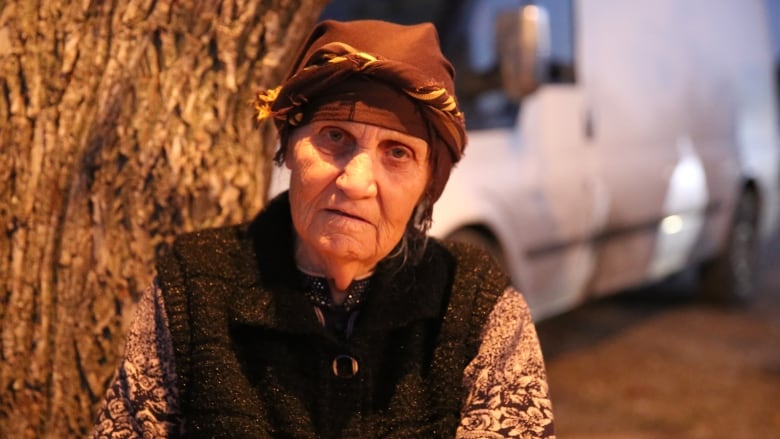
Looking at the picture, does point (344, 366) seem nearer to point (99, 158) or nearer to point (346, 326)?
point (346, 326)

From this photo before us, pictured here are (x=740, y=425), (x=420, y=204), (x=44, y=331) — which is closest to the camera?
(x=420, y=204)

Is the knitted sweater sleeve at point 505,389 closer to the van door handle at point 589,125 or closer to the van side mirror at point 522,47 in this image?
the van side mirror at point 522,47

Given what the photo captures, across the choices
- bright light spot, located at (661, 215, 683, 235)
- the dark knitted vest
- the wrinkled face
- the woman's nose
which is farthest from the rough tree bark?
bright light spot, located at (661, 215, 683, 235)

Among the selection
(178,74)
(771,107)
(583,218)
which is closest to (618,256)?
(583,218)

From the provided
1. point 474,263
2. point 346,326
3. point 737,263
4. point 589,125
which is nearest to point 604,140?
point 589,125

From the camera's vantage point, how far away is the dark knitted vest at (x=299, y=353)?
6.40 ft

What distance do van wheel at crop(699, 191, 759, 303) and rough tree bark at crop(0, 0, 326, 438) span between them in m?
5.89

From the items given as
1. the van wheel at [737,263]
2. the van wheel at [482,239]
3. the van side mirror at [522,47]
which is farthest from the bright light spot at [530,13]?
the van wheel at [737,263]

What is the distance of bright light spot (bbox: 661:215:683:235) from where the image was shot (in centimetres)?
642

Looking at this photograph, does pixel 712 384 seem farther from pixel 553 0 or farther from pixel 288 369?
pixel 288 369

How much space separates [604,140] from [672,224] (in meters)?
1.10

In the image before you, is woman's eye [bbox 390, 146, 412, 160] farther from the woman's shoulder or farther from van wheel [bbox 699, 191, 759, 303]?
van wheel [bbox 699, 191, 759, 303]

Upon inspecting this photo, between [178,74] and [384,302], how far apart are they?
2.45 ft

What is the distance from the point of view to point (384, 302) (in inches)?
79.9
